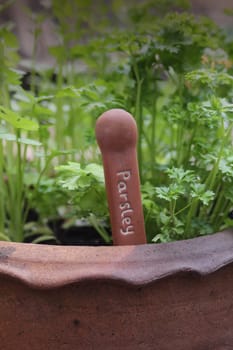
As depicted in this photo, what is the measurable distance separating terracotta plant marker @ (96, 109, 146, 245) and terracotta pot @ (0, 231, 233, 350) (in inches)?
1.4

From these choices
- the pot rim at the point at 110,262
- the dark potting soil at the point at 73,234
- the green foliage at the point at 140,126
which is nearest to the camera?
the pot rim at the point at 110,262

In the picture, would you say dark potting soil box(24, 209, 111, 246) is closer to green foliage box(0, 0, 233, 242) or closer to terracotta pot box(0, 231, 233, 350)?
green foliage box(0, 0, 233, 242)

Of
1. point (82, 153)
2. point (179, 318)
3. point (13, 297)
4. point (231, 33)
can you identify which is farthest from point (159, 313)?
point (231, 33)

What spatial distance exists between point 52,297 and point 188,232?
0.19 meters

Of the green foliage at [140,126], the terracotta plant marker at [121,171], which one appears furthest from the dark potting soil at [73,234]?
the terracotta plant marker at [121,171]

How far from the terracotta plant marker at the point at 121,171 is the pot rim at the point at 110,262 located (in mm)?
36

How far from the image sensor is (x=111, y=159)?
514 mm

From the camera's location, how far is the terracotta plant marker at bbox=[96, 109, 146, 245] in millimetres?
506

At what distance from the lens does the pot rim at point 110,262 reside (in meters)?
0.46

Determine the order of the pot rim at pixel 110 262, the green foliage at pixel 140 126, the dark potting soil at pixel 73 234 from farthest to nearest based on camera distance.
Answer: the dark potting soil at pixel 73 234 → the green foliage at pixel 140 126 → the pot rim at pixel 110 262

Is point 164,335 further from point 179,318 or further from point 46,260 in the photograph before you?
point 46,260

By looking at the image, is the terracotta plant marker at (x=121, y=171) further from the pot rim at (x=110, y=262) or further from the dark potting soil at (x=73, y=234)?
the dark potting soil at (x=73, y=234)

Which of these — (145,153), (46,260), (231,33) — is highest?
(231,33)

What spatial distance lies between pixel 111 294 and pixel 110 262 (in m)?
0.03
